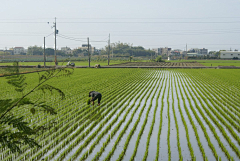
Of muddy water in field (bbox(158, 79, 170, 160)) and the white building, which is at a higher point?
the white building

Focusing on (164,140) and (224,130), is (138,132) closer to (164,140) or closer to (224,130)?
(164,140)

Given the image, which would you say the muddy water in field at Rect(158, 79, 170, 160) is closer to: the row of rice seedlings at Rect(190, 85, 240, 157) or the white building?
the row of rice seedlings at Rect(190, 85, 240, 157)

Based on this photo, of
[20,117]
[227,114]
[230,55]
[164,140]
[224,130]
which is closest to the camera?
[20,117]


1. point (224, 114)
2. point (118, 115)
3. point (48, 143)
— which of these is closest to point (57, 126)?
point (48, 143)

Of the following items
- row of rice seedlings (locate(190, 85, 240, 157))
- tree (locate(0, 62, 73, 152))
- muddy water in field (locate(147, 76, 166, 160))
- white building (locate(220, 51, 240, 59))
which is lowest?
muddy water in field (locate(147, 76, 166, 160))

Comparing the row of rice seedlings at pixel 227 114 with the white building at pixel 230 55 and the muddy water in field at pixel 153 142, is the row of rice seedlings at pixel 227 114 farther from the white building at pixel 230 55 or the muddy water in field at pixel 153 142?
the white building at pixel 230 55

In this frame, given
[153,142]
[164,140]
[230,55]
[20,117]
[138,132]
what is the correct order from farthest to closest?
[230,55], [138,132], [164,140], [153,142], [20,117]

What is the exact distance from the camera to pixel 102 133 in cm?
761

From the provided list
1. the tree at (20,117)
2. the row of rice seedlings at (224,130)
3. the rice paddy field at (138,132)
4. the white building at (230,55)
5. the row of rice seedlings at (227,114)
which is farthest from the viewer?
the white building at (230,55)

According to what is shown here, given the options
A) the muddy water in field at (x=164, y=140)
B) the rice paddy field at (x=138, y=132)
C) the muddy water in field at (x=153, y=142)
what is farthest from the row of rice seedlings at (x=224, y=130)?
the muddy water in field at (x=153, y=142)

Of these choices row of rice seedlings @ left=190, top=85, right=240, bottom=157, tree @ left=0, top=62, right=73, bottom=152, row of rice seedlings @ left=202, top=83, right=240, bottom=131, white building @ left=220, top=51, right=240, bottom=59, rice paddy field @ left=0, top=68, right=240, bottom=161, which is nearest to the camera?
tree @ left=0, top=62, right=73, bottom=152

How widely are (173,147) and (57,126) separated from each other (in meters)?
3.35

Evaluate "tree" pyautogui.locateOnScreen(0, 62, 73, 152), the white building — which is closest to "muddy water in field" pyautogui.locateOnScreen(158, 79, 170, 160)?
"tree" pyautogui.locateOnScreen(0, 62, 73, 152)

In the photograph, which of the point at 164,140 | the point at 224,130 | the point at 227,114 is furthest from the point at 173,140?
the point at 227,114
